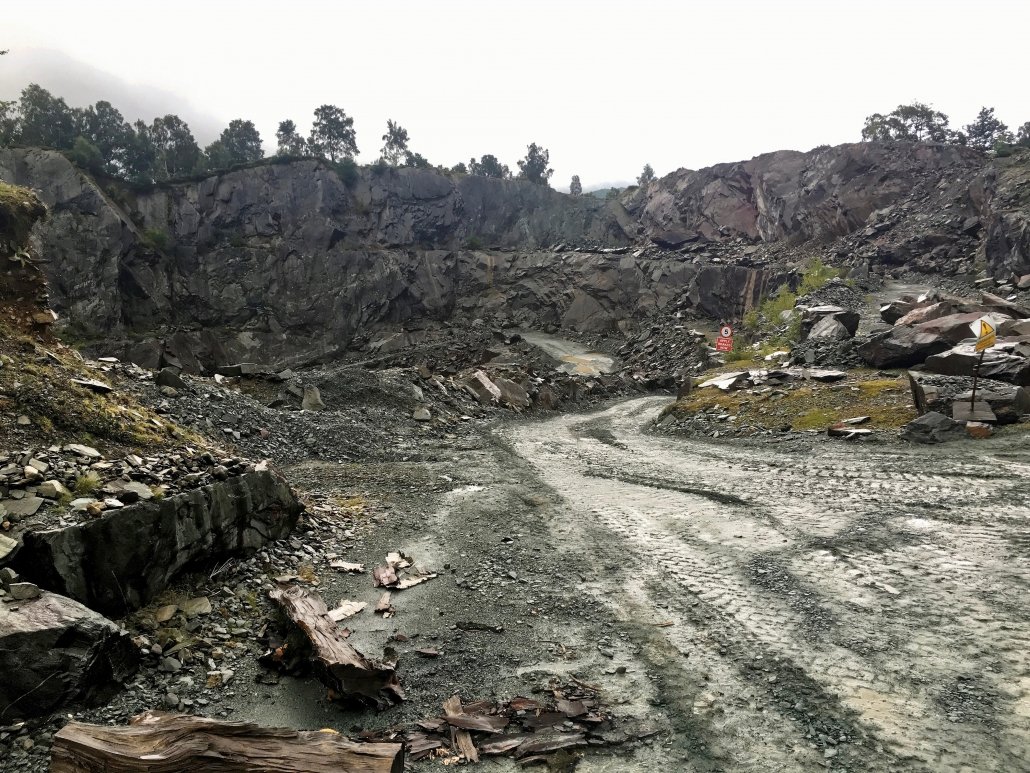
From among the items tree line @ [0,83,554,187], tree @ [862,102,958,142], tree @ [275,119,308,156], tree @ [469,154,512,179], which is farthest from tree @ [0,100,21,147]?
tree @ [862,102,958,142]

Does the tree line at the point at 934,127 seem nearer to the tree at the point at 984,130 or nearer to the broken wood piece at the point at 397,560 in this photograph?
the tree at the point at 984,130

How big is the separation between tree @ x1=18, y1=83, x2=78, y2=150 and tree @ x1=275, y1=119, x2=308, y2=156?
91.4 feet

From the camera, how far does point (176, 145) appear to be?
3344 inches

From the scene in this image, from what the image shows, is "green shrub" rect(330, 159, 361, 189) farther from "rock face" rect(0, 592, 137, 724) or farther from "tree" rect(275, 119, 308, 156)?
"rock face" rect(0, 592, 137, 724)

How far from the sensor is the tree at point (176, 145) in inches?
3319

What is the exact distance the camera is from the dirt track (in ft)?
17.1

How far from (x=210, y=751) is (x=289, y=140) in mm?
105877

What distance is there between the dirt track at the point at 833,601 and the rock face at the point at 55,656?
6021mm

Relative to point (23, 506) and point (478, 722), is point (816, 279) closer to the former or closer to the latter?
point (478, 722)

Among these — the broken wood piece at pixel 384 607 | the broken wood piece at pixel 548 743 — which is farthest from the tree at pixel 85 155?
the broken wood piece at pixel 548 743

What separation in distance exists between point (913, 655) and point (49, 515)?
10670 millimetres

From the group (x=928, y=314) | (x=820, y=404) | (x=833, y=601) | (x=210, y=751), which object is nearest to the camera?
(x=210, y=751)

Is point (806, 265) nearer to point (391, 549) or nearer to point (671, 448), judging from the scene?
point (671, 448)

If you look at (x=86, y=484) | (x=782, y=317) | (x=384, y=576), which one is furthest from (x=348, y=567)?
(x=782, y=317)
